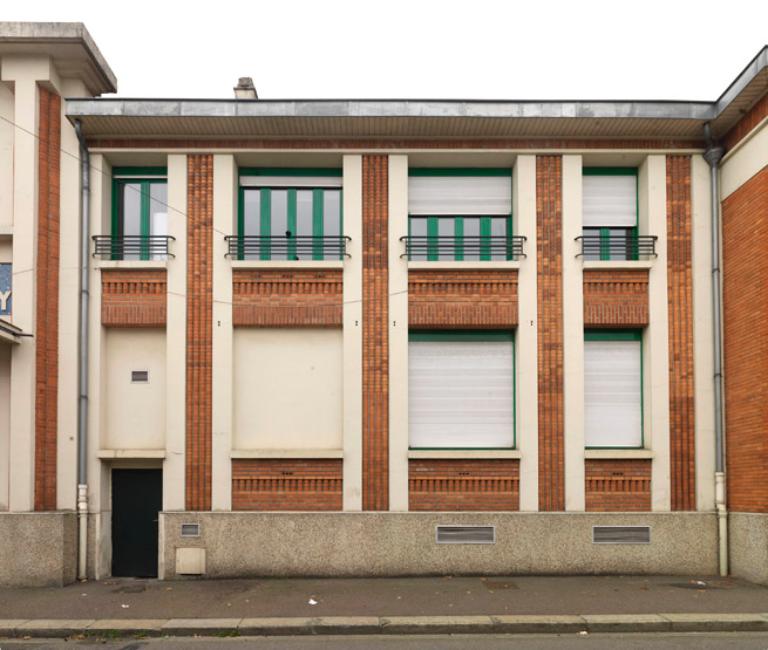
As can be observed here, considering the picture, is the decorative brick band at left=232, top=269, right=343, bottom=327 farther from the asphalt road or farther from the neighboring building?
the asphalt road

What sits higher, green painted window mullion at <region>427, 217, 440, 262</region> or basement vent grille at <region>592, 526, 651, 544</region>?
green painted window mullion at <region>427, 217, 440, 262</region>

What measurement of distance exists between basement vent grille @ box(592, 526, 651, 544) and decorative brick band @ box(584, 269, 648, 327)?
345cm

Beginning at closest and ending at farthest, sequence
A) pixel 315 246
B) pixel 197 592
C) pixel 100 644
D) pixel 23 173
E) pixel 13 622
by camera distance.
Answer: pixel 100 644 < pixel 13 622 < pixel 197 592 < pixel 23 173 < pixel 315 246

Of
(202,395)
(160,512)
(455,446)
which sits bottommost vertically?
(160,512)

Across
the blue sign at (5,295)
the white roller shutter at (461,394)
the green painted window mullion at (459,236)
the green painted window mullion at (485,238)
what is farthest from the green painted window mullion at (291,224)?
the blue sign at (5,295)

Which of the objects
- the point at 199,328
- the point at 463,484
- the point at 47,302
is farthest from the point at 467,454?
the point at 47,302

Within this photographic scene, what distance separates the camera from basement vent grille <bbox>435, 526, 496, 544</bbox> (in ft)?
39.4

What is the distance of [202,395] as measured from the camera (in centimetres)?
1232

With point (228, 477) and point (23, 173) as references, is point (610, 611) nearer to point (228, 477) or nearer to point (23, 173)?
point (228, 477)

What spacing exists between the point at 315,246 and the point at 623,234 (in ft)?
18.3

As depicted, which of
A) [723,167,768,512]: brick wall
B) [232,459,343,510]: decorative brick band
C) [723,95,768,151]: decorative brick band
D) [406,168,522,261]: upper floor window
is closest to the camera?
[723,167,768,512]: brick wall

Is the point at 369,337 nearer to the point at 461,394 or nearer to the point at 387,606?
the point at 461,394

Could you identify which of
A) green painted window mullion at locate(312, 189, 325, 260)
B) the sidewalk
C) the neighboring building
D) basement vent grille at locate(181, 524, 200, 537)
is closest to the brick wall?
the neighboring building

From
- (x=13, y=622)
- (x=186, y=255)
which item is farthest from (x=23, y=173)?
(x=13, y=622)
